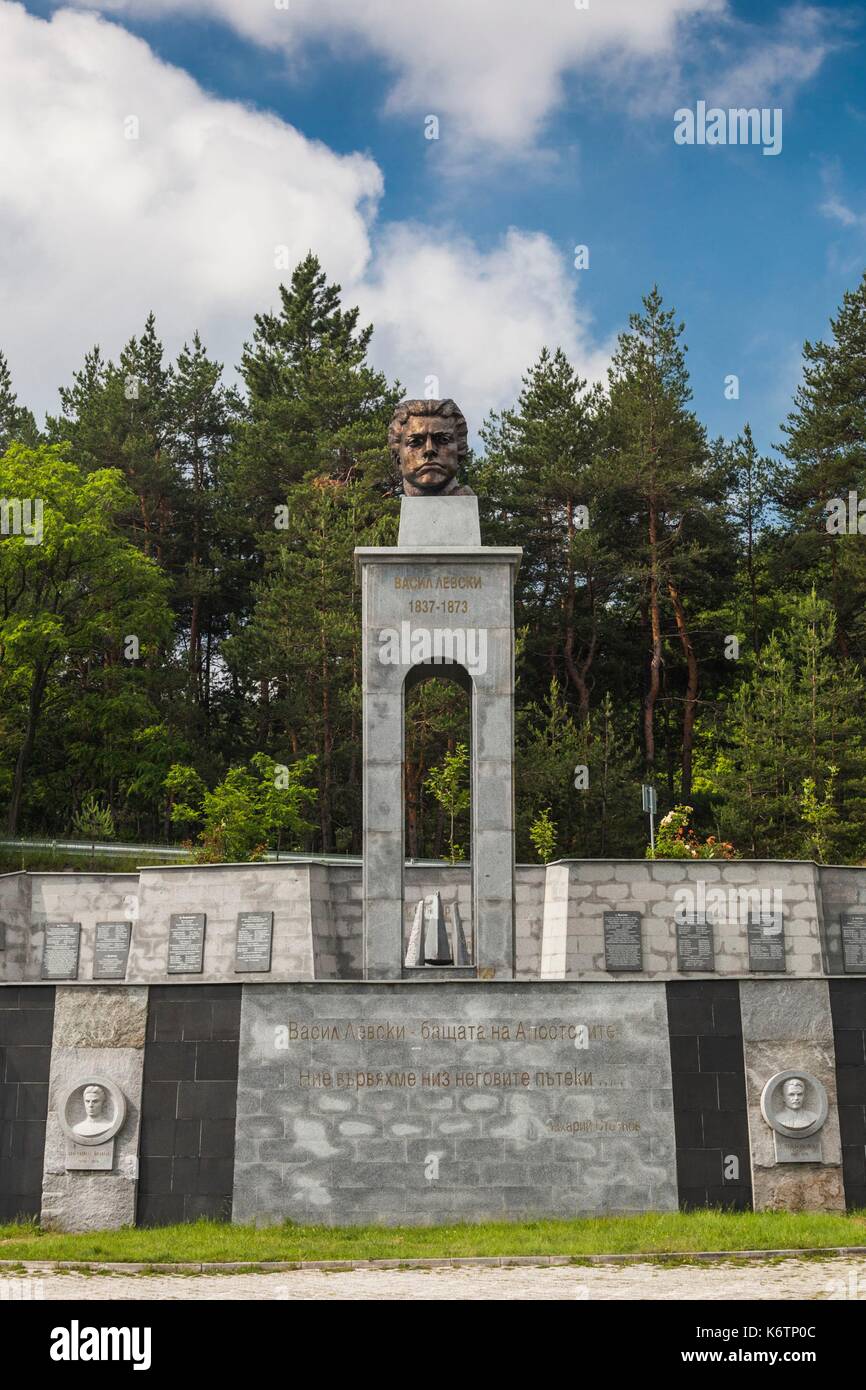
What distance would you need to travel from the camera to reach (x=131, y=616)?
37969 millimetres

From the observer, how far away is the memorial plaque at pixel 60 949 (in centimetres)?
2194

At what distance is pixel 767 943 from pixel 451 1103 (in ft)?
29.3

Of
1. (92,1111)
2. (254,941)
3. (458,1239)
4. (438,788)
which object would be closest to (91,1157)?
(92,1111)

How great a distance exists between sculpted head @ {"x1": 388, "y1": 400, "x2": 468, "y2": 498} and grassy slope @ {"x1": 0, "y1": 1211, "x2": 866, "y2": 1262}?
8.71 meters

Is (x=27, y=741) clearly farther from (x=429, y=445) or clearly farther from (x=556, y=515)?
(x=429, y=445)

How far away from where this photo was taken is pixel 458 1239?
1205 cm

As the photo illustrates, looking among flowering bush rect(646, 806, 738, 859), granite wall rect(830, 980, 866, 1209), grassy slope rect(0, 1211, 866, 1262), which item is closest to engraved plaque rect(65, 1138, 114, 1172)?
grassy slope rect(0, 1211, 866, 1262)

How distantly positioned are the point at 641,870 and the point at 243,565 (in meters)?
27.1

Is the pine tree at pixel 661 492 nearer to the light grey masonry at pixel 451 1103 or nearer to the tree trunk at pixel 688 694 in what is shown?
the tree trunk at pixel 688 694

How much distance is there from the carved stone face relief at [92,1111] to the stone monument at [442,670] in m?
3.48

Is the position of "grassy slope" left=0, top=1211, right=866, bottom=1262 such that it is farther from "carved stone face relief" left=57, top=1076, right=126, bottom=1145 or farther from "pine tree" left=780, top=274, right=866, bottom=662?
"pine tree" left=780, top=274, right=866, bottom=662

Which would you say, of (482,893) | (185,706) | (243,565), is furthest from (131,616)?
(482,893)

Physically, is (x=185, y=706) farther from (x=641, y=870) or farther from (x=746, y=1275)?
(x=746, y=1275)
